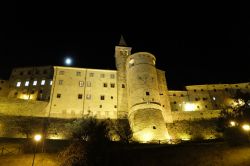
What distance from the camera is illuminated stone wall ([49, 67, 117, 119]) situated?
43.6m

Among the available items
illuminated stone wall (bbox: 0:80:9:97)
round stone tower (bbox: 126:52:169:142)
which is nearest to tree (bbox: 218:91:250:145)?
round stone tower (bbox: 126:52:169:142)

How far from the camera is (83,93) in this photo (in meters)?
46.2

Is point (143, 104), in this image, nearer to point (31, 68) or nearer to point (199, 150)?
point (199, 150)

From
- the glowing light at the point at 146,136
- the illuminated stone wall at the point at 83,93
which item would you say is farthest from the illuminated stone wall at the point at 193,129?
the illuminated stone wall at the point at 83,93

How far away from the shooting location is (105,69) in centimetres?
5050

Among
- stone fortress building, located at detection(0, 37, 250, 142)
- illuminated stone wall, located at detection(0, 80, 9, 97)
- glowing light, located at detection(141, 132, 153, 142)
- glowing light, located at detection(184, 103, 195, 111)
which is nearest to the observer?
glowing light, located at detection(141, 132, 153, 142)

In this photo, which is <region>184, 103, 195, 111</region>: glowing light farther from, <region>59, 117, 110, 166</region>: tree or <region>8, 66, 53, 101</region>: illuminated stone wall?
<region>59, 117, 110, 166</region>: tree

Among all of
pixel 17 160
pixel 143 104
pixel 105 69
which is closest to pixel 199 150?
pixel 143 104

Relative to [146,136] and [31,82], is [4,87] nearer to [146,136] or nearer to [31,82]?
[31,82]

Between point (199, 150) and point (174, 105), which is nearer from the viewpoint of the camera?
point (199, 150)

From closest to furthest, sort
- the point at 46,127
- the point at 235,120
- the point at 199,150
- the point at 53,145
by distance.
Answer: the point at 199,150 < the point at 53,145 < the point at 235,120 < the point at 46,127

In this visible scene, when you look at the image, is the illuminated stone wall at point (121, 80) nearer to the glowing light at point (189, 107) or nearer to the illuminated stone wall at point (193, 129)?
the illuminated stone wall at point (193, 129)

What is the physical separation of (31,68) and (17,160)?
4142 centimetres

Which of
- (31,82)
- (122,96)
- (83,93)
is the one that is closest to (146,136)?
(122,96)
